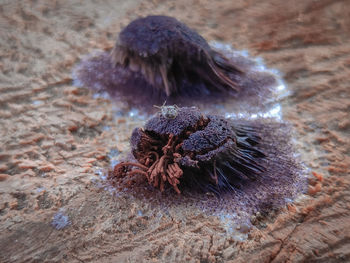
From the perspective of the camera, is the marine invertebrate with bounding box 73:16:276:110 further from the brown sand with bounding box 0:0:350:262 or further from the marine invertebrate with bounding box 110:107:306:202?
the marine invertebrate with bounding box 110:107:306:202

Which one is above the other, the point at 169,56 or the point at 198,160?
the point at 169,56

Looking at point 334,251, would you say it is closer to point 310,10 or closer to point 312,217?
point 312,217

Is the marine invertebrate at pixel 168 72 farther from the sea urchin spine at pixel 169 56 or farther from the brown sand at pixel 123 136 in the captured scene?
the brown sand at pixel 123 136

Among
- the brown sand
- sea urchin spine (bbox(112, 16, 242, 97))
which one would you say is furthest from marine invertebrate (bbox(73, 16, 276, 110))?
the brown sand

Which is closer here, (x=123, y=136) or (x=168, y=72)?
(x=123, y=136)

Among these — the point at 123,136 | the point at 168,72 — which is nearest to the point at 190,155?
the point at 123,136

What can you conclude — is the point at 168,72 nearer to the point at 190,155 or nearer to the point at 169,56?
the point at 169,56
